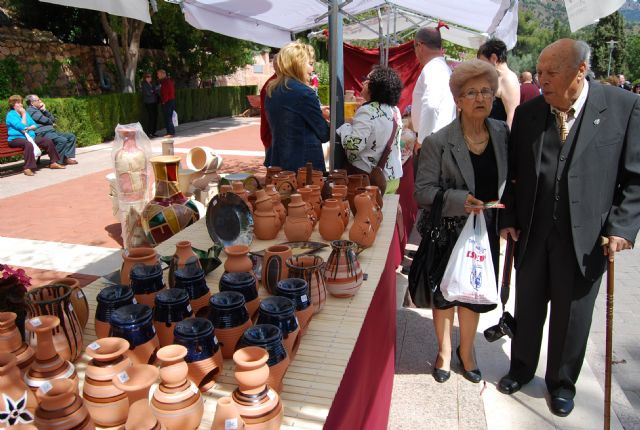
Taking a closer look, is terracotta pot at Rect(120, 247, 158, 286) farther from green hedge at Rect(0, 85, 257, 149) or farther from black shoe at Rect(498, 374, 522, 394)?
green hedge at Rect(0, 85, 257, 149)

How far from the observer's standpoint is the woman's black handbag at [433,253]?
2416 millimetres

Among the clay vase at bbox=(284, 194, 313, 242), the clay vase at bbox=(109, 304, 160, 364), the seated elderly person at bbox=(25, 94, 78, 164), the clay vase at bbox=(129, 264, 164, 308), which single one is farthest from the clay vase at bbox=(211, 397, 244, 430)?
the seated elderly person at bbox=(25, 94, 78, 164)

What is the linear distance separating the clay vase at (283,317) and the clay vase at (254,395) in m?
0.26

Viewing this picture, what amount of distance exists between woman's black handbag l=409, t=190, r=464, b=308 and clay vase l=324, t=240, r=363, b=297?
71 centimetres

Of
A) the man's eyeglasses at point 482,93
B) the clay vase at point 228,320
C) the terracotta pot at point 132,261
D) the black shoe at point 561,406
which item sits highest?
the man's eyeglasses at point 482,93

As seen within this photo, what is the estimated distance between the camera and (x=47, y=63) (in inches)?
445

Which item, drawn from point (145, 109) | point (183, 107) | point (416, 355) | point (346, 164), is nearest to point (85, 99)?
point (145, 109)

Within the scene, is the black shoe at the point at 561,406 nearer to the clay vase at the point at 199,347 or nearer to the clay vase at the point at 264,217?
the clay vase at the point at 264,217

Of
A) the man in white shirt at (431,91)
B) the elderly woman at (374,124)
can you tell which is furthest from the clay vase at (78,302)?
the man in white shirt at (431,91)

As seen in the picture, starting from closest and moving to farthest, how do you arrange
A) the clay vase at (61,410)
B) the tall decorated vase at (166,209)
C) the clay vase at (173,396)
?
the clay vase at (61,410), the clay vase at (173,396), the tall decorated vase at (166,209)

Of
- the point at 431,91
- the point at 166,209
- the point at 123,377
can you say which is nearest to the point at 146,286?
the point at 123,377

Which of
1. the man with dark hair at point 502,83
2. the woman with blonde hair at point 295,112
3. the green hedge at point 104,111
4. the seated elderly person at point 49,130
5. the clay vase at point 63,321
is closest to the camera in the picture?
the clay vase at point 63,321

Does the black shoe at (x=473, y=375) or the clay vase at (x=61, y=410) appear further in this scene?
the black shoe at (x=473, y=375)

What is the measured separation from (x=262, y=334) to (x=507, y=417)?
1.73 m
